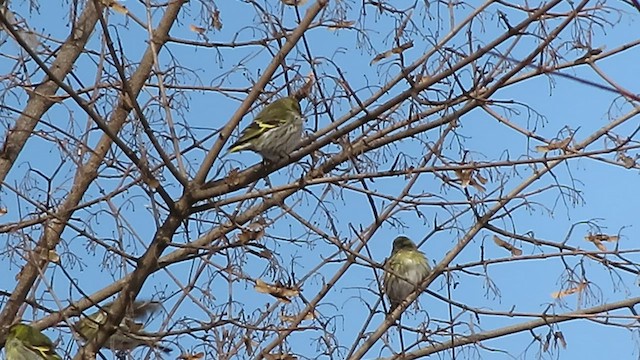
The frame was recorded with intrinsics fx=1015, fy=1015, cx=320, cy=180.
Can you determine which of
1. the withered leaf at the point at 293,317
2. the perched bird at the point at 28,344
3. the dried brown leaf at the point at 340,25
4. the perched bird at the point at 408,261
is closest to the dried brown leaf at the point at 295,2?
the dried brown leaf at the point at 340,25

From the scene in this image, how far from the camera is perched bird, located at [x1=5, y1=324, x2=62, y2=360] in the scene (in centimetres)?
459

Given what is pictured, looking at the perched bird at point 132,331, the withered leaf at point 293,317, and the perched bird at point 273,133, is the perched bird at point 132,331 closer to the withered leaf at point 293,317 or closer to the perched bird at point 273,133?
the withered leaf at point 293,317

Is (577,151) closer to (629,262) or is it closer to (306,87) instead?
(629,262)

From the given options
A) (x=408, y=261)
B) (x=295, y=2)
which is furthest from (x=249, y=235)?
(x=408, y=261)

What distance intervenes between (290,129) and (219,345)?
58.1 inches

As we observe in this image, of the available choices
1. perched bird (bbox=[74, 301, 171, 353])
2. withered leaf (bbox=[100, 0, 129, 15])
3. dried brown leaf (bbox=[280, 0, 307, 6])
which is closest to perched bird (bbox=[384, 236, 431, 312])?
perched bird (bbox=[74, 301, 171, 353])

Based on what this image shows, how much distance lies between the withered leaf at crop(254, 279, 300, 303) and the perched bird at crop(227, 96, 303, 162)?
1.10 m

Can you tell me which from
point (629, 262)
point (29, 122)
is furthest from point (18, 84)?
point (629, 262)

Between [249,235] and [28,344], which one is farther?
[28,344]

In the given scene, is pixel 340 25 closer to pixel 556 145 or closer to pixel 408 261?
pixel 556 145

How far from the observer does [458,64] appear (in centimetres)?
394

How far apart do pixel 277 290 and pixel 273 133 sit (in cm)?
137

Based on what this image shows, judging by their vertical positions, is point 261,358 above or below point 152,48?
below

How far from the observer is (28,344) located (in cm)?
461
